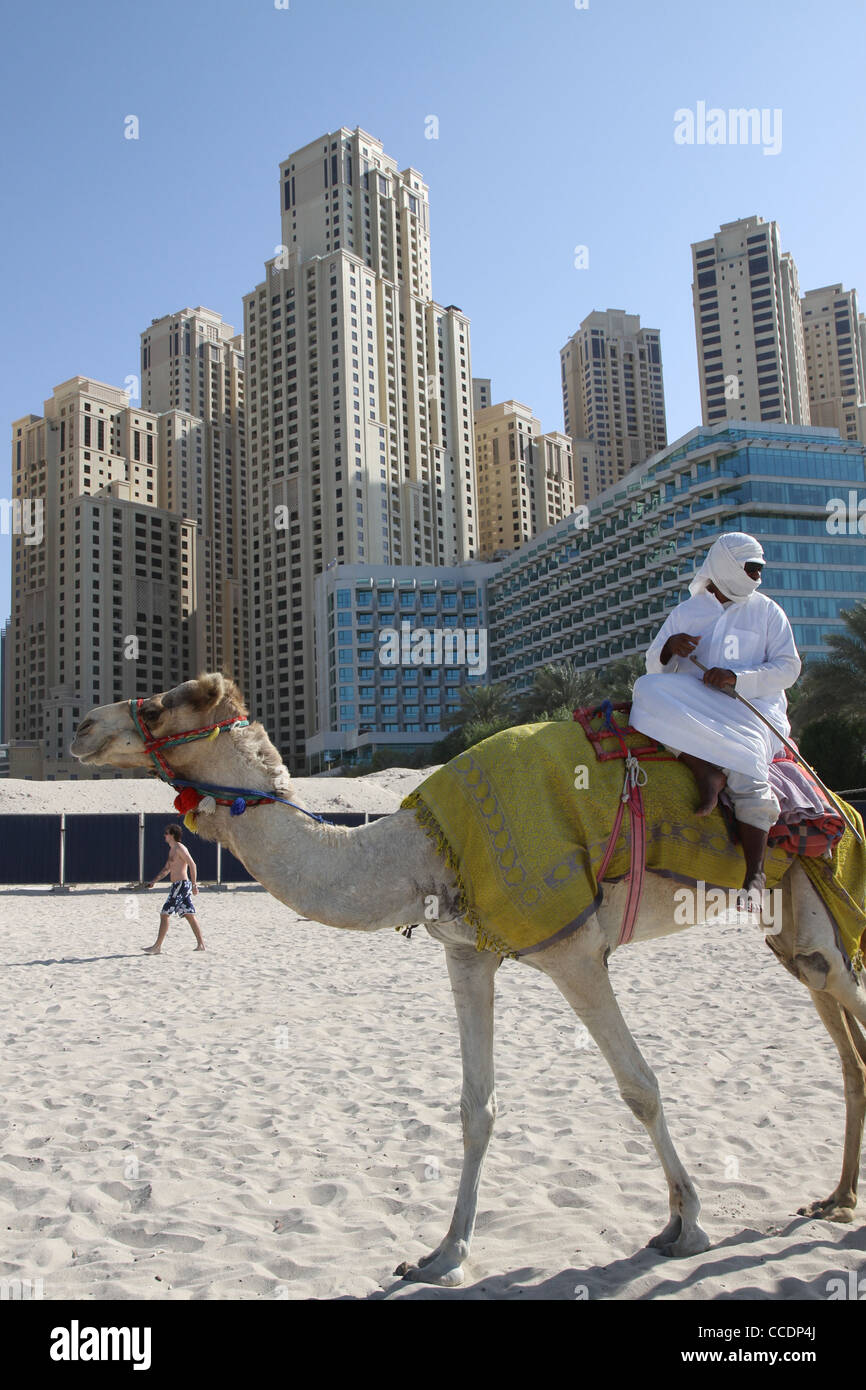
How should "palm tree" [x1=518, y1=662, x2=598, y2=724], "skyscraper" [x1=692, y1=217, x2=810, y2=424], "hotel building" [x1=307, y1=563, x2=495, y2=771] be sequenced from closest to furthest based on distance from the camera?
"palm tree" [x1=518, y1=662, x2=598, y2=724], "hotel building" [x1=307, y1=563, x2=495, y2=771], "skyscraper" [x1=692, y1=217, x2=810, y2=424]

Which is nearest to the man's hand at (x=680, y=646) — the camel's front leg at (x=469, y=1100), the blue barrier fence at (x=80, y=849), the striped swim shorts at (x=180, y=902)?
the camel's front leg at (x=469, y=1100)

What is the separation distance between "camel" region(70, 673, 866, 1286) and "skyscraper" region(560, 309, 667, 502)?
606ft

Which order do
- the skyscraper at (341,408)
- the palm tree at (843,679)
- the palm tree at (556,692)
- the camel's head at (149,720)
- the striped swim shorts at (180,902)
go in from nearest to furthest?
the camel's head at (149,720) → the striped swim shorts at (180,902) → the palm tree at (843,679) → the palm tree at (556,692) → the skyscraper at (341,408)

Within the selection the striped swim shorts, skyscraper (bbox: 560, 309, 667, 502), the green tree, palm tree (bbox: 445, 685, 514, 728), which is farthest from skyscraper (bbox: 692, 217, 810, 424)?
the striped swim shorts

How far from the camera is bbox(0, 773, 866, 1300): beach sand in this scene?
13.9ft

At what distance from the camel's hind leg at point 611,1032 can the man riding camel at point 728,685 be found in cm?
81

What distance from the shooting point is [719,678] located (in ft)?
14.6

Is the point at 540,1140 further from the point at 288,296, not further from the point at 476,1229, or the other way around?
the point at 288,296

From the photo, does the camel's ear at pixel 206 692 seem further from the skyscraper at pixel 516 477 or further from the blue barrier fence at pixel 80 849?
the skyscraper at pixel 516 477

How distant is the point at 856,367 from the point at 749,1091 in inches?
7349

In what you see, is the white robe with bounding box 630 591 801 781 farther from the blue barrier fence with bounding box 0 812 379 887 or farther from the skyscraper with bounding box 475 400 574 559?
the skyscraper with bounding box 475 400 574 559

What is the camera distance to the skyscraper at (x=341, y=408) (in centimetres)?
13662
